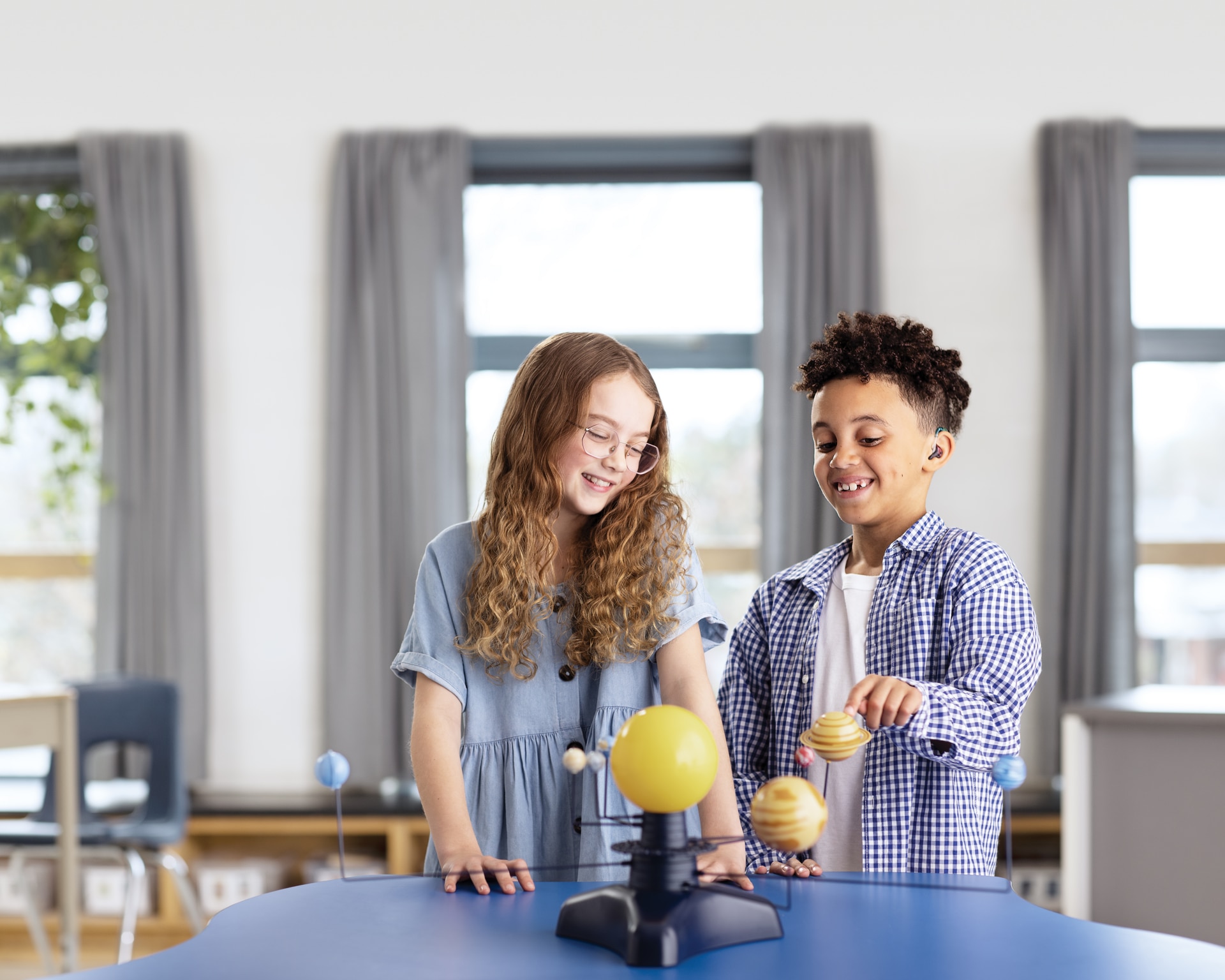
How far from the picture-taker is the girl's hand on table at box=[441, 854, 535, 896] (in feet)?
3.72

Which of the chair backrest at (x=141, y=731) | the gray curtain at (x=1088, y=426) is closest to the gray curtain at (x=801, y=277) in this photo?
the gray curtain at (x=1088, y=426)

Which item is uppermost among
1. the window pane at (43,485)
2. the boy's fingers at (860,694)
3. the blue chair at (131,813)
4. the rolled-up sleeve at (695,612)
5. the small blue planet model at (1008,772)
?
the window pane at (43,485)

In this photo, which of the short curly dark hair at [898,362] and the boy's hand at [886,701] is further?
the short curly dark hair at [898,362]

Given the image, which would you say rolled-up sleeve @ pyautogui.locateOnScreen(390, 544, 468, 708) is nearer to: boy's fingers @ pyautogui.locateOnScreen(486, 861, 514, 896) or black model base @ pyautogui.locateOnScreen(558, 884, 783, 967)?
boy's fingers @ pyautogui.locateOnScreen(486, 861, 514, 896)

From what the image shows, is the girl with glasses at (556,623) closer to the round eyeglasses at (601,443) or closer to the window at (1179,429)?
the round eyeglasses at (601,443)

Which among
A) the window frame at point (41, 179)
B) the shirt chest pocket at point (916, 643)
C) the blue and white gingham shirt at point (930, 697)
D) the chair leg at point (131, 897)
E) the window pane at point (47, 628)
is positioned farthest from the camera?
the window pane at point (47, 628)

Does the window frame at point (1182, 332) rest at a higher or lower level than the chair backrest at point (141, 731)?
higher

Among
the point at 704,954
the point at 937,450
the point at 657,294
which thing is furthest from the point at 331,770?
the point at 657,294

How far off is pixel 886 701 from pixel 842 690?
1.09 feet

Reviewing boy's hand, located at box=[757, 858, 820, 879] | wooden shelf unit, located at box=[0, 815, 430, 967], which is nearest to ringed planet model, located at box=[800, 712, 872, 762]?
boy's hand, located at box=[757, 858, 820, 879]

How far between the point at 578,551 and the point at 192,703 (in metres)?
2.43

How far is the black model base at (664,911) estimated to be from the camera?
0.93m

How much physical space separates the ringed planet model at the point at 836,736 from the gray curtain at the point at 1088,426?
2521 millimetres

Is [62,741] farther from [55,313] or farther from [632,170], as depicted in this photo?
[632,170]
